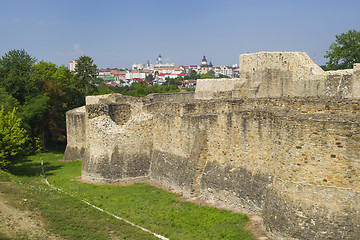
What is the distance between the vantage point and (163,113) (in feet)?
72.4

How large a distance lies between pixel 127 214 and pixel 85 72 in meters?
43.0

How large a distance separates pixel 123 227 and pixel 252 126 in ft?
20.4

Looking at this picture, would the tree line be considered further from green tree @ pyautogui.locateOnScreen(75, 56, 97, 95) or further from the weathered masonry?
green tree @ pyautogui.locateOnScreen(75, 56, 97, 95)

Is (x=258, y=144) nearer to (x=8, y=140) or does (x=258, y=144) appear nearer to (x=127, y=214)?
(x=127, y=214)

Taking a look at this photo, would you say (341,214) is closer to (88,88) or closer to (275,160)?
(275,160)

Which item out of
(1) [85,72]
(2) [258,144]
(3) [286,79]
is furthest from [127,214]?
(1) [85,72]

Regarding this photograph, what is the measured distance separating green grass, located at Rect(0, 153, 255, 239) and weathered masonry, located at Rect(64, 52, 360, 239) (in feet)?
3.56

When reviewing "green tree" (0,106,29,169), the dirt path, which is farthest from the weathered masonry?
the dirt path

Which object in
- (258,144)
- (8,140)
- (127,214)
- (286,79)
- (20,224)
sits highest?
(286,79)

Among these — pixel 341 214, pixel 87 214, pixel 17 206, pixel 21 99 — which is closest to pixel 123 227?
pixel 87 214

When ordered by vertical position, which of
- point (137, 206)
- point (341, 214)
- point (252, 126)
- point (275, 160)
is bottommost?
point (137, 206)

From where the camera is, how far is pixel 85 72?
5638cm

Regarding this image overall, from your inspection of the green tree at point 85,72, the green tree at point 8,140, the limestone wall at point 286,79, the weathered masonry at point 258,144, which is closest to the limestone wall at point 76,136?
the weathered masonry at point 258,144

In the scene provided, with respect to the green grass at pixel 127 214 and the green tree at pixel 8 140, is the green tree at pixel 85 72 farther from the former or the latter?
the green grass at pixel 127 214
